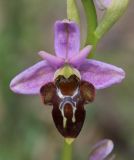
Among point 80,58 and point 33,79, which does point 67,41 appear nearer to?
point 80,58

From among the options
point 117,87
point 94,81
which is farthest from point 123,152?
point 94,81

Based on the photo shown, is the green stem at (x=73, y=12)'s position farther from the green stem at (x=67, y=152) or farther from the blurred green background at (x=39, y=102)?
the blurred green background at (x=39, y=102)

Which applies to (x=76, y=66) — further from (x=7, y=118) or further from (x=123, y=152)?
(x=123, y=152)

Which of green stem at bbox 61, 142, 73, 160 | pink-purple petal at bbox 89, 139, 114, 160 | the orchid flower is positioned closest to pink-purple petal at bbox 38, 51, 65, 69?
the orchid flower

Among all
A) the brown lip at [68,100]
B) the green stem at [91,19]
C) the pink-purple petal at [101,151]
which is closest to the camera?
the brown lip at [68,100]

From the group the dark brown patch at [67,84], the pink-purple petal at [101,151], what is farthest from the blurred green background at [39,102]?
the dark brown patch at [67,84]

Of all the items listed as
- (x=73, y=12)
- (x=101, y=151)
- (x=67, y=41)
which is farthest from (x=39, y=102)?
(x=67, y=41)

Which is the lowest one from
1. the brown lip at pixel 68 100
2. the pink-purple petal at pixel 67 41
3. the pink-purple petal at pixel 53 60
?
the brown lip at pixel 68 100

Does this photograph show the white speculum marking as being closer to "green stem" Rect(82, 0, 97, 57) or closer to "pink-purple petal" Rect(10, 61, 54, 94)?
"pink-purple petal" Rect(10, 61, 54, 94)
